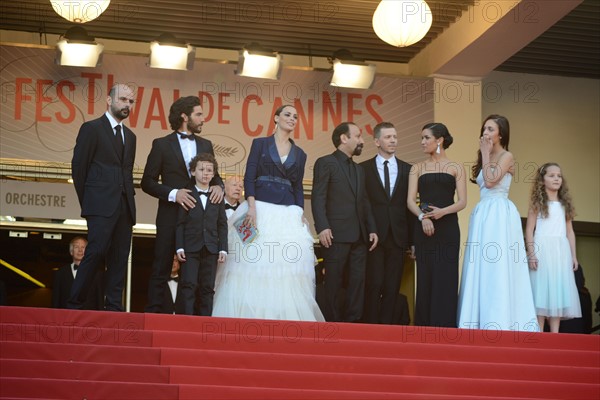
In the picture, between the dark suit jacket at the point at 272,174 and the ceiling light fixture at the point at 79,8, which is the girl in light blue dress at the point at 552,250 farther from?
the ceiling light fixture at the point at 79,8

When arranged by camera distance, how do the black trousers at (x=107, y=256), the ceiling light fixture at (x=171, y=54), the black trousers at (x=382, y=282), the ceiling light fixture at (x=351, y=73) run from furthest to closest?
the ceiling light fixture at (x=351, y=73) < the ceiling light fixture at (x=171, y=54) < the black trousers at (x=382, y=282) < the black trousers at (x=107, y=256)

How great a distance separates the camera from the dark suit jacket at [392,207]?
853cm

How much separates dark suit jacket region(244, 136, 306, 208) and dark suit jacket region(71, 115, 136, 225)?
3.39 feet

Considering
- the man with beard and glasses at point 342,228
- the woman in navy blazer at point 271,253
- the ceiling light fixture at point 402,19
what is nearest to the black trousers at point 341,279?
the man with beard and glasses at point 342,228

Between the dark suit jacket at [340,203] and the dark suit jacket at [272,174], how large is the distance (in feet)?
0.54

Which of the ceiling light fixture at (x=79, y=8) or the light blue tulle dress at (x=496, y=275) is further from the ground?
the ceiling light fixture at (x=79, y=8)

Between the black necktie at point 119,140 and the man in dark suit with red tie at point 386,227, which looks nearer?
the black necktie at point 119,140

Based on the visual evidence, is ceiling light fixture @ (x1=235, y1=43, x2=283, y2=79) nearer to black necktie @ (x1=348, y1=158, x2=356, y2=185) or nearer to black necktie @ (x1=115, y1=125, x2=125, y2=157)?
black necktie @ (x1=348, y1=158, x2=356, y2=185)

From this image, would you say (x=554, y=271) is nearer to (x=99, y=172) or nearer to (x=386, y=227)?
(x=386, y=227)

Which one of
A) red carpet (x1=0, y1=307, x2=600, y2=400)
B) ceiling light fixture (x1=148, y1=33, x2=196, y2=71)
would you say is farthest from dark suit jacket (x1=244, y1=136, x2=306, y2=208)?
ceiling light fixture (x1=148, y1=33, x2=196, y2=71)

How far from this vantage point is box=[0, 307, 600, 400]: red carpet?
6.04m

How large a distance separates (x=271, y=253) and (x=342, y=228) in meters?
0.64

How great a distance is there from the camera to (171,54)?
11586 mm

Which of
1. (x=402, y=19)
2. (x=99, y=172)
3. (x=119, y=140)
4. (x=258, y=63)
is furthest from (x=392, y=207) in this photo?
(x=258, y=63)
